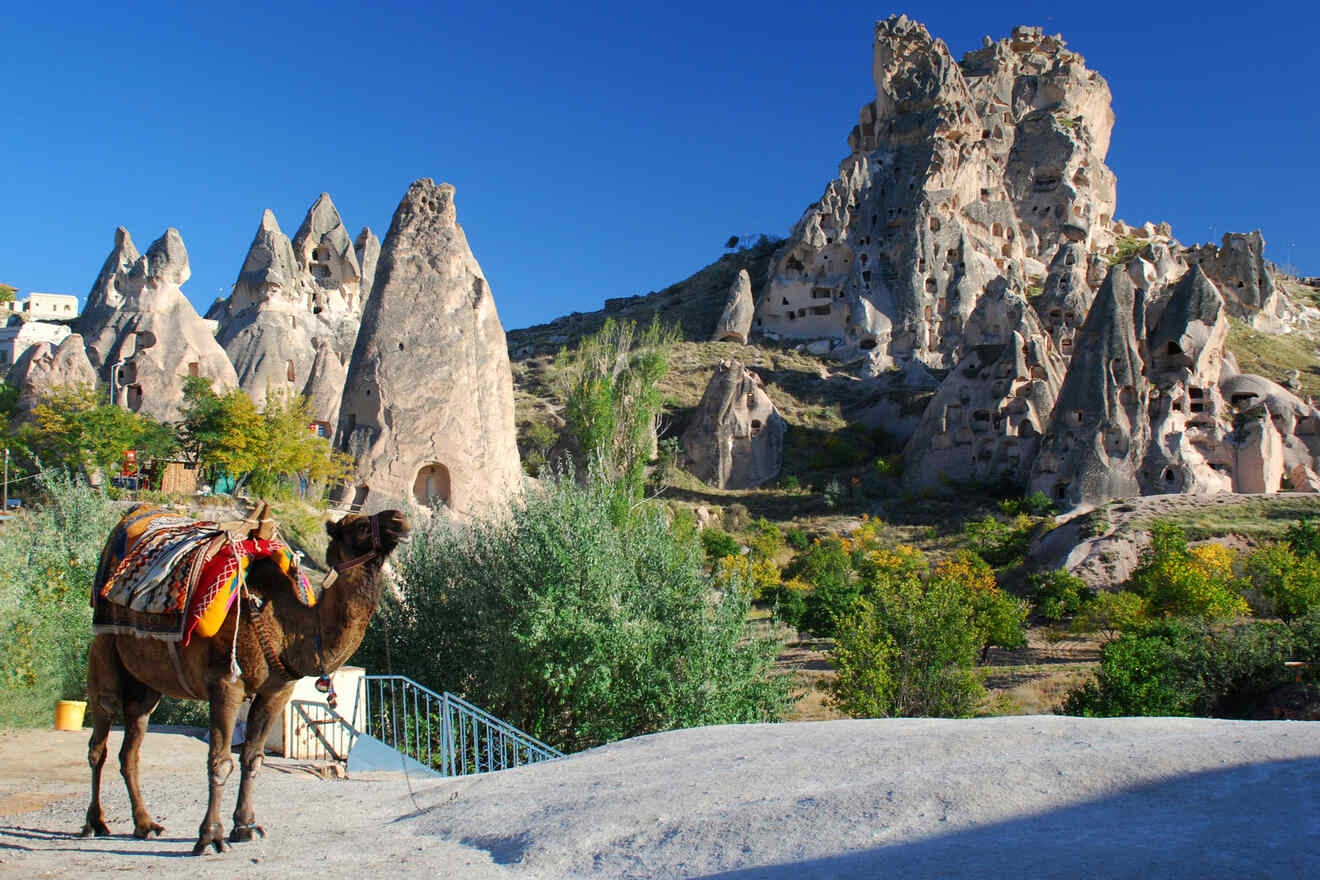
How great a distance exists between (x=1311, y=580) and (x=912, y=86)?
161ft

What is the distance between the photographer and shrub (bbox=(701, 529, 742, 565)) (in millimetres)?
29766

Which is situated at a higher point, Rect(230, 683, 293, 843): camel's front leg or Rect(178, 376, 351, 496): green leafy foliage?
Rect(178, 376, 351, 496): green leafy foliage

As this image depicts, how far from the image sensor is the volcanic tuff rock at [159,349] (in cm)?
2795

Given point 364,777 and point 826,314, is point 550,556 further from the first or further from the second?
point 826,314

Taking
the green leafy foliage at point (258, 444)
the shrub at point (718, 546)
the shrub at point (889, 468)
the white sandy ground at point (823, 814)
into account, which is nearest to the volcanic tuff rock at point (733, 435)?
the shrub at point (889, 468)

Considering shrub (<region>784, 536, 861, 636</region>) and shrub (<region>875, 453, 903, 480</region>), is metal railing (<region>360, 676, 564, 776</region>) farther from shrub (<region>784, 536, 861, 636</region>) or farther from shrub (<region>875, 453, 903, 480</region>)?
shrub (<region>875, 453, 903, 480</region>)

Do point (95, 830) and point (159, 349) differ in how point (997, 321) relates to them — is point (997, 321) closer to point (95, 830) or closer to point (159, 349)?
point (159, 349)

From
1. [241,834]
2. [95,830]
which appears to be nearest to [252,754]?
[241,834]

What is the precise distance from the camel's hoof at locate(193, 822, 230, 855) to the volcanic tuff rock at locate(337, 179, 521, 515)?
12.2 metres

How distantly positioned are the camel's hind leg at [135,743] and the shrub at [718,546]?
23.4 meters

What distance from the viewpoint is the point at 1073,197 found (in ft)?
205

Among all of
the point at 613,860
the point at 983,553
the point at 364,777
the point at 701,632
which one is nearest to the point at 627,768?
the point at 613,860

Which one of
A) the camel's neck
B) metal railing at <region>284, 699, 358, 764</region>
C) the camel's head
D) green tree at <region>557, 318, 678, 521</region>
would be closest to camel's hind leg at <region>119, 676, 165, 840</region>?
the camel's neck

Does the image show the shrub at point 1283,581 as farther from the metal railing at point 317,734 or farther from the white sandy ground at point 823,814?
the metal railing at point 317,734
